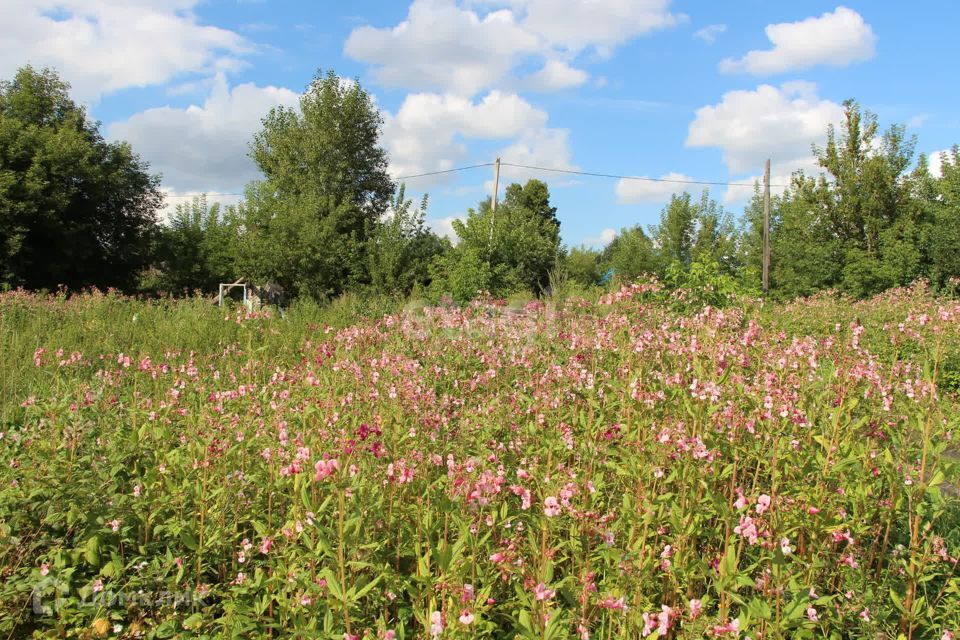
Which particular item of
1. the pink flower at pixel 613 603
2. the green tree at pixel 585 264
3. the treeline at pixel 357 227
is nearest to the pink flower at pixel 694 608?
Result: the pink flower at pixel 613 603

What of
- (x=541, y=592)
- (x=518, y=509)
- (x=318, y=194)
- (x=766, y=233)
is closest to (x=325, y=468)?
(x=541, y=592)

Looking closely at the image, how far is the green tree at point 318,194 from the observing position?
2372 cm

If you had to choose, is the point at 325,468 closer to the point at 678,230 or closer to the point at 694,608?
the point at 694,608

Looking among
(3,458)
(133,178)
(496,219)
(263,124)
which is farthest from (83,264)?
(3,458)

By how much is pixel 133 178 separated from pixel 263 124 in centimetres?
785

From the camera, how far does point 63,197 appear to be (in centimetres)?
2286

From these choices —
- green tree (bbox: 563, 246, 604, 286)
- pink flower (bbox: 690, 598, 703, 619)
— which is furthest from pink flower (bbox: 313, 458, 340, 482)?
green tree (bbox: 563, 246, 604, 286)

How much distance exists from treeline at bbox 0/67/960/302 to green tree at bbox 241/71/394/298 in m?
0.08

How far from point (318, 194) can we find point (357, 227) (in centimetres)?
225

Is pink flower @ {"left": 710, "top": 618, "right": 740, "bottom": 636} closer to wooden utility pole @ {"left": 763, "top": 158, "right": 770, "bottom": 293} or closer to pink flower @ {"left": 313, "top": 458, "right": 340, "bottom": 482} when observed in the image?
pink flower @ {"left": 313, "top": 458, "right": 340, "bottom": 482}

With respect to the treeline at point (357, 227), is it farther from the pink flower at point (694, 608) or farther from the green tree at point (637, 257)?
the pink flower at point (694, 608)

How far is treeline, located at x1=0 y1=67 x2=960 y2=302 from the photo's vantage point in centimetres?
2014

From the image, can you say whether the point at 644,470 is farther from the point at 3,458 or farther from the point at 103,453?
the point at 3,458

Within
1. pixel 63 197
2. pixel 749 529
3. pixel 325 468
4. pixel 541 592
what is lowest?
pixel 541 592
